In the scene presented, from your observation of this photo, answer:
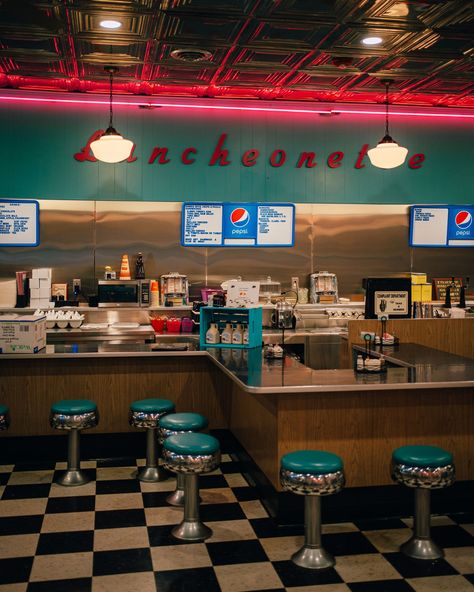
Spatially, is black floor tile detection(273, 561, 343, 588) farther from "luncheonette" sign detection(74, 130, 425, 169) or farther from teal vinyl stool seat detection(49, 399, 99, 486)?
"luncheonette" sign detection(74, 130, 425, 169)

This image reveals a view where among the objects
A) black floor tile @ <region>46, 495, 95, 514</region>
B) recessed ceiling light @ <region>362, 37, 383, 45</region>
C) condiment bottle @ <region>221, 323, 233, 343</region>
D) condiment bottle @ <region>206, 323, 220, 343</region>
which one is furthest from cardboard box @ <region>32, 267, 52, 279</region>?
recessed ceiling light @ <region>362, 37, 383, 45</region>

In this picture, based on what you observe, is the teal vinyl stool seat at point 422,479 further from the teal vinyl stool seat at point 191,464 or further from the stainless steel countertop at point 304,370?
the teal vinyl stool seat at point 191,464

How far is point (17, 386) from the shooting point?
21.2 ft

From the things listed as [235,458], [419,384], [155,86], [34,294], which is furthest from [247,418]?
[155,86]

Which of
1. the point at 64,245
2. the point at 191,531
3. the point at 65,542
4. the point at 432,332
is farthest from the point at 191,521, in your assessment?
the point at 64,245

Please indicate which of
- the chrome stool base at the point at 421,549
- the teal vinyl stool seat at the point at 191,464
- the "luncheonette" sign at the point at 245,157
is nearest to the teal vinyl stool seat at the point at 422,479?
the chrome stool base at the point at 421,549

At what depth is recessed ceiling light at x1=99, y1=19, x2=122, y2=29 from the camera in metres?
6.00

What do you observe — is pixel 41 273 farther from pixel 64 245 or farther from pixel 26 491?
pixel 26 491

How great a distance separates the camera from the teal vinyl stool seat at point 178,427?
536cm

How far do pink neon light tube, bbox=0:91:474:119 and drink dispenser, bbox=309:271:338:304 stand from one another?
6.60 ft

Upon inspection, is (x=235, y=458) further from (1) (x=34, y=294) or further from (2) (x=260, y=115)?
(2) (x=260, y=115)

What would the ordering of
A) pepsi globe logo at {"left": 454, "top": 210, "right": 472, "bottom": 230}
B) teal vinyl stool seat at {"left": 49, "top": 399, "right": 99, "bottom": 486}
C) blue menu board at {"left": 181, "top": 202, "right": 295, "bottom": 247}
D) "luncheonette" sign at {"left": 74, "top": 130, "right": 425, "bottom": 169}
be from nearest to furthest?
teal vinyl stool seat at {"left": 49, "top": 399, "right": 99, "bottom": 486} → "luncheonette" sign at {"left": 74, "top": 130, "right": 425, "bottom": 169} → blue menu board at {"left": 181, "top": 202, "right": 295, "bottom": 247} → pepsi globe logo at {"left": 454, "top": 210, "right": 472, "bottom": 230}

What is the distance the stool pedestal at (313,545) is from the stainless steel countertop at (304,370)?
677 mm

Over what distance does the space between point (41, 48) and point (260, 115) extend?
3105 mm
